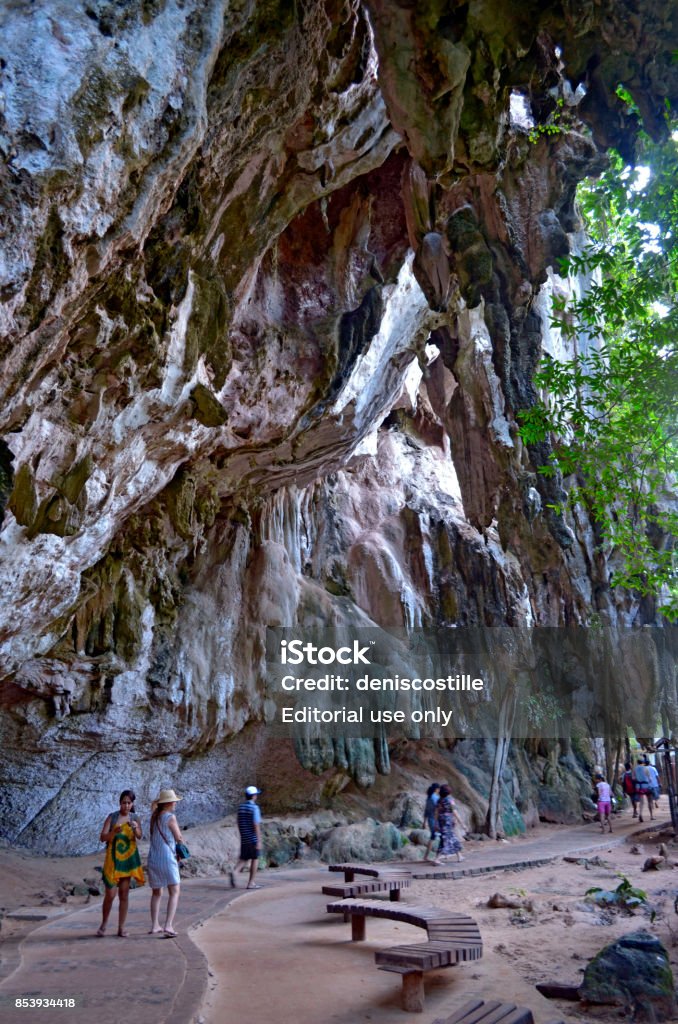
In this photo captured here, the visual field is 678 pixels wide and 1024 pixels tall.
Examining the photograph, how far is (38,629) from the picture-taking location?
8836mm

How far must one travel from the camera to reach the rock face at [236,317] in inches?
187

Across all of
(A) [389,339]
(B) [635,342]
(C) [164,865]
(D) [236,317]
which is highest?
(A) [389,339]

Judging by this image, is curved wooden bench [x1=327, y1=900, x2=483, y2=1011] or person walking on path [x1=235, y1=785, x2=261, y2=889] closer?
curved wooden bench [x1=327, y1=900, x2=483, y2=1011]

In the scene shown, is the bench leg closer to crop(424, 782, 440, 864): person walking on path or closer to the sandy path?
the sandy path

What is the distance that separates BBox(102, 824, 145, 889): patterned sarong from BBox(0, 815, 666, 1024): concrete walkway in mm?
453

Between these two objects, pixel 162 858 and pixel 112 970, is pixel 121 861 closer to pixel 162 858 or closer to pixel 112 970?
pixel 162 858

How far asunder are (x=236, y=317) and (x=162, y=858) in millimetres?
→ 6721

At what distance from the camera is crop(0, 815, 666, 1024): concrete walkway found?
13.6 feet

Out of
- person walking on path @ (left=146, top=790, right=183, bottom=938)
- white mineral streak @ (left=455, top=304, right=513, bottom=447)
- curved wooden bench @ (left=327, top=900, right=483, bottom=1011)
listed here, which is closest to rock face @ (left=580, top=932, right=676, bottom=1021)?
curved wooden bench @ (left=327, top=900, right=483, bottom=1011)

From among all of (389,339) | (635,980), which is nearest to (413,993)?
(635,980)

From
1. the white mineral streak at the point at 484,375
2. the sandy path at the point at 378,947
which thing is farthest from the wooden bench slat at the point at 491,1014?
the white mineral streak at the point at 484,375

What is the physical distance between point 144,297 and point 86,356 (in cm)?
73

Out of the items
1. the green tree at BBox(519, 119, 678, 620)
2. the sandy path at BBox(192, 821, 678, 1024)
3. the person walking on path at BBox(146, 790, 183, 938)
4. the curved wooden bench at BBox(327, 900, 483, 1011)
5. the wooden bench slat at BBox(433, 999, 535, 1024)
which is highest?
the green tree at BBox(519, 119, 678, 620)

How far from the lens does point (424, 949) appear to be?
4.70 metres
